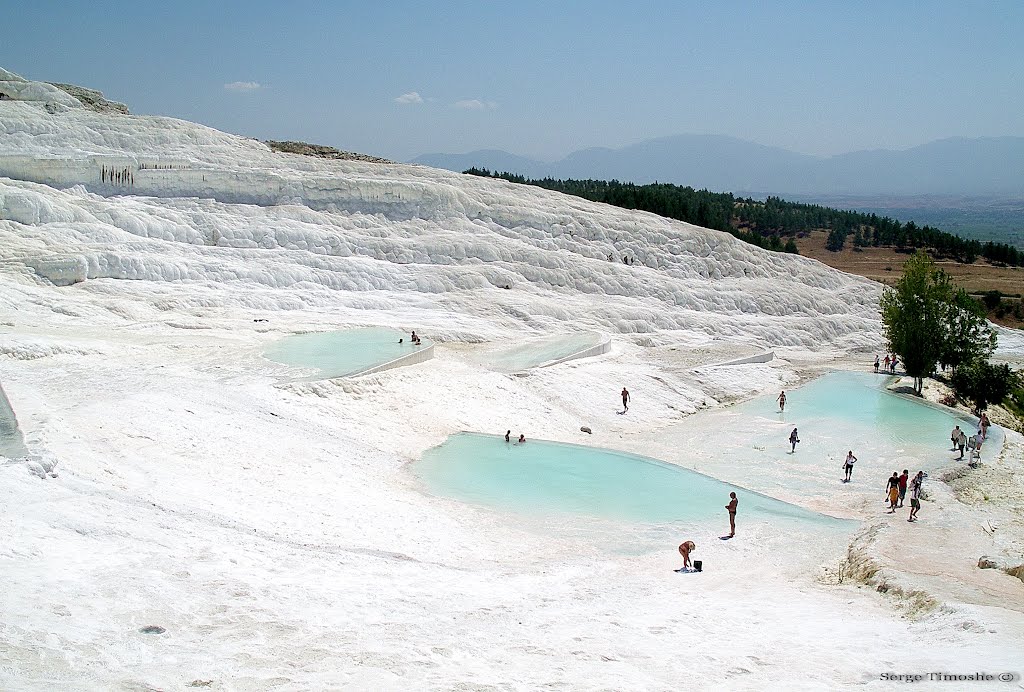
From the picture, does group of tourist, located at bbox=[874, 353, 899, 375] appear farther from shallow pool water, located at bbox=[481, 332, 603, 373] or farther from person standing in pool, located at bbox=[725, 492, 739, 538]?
person standing in pool, located at bbox=[725, 492, 739, 538]

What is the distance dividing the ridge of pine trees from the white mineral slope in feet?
57.7

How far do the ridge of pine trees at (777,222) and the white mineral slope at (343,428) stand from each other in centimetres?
1758

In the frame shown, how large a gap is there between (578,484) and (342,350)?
7752 mm

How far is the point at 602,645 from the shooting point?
26.7 feet

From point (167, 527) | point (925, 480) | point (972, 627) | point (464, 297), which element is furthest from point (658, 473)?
point (464, 297)

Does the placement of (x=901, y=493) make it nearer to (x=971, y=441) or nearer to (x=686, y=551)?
(x=971, y=441)

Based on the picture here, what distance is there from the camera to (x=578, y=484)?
1587cm

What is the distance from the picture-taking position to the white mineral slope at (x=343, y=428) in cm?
745

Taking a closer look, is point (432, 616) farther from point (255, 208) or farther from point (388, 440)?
point (255, 208)

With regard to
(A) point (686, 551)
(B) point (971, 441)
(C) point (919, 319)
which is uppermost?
(C) point (919, 319)

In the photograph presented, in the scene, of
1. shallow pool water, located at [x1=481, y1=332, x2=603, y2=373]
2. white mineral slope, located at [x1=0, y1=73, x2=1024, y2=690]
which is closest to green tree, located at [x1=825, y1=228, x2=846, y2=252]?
white mineral slope, located at [x1=0, y1=73, x2=1024, y2=690]

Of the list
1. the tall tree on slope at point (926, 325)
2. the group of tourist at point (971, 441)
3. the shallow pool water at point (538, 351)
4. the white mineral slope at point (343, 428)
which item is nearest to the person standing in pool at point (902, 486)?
the white mineral slope at point (343, 428)

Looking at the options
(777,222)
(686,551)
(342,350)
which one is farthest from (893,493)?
(777,222)

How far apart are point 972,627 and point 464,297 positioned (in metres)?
22.8
